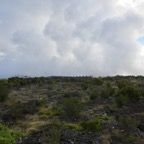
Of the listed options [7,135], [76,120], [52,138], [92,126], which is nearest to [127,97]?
[76,120]

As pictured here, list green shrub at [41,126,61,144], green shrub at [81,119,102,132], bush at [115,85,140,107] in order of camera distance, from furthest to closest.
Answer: bush at [115,85,140,107] → green shrub at [81,119,102,132] → green shrub at [41,126,61,144]

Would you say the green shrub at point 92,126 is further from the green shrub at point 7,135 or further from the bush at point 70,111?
the green shrub at point 7,135

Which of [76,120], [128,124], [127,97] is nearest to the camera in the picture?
[128,124]

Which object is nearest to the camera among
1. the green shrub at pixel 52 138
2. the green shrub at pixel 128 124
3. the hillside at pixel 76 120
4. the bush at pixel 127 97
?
the green shrub at pixel 52 138

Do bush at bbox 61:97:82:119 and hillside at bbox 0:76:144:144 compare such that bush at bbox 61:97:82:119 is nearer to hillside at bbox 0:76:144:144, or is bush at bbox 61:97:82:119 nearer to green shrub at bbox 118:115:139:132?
hillside at bbox 0:76:144:144

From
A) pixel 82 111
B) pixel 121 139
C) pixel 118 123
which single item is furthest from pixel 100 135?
pixel 82 111

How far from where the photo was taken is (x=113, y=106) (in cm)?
3206

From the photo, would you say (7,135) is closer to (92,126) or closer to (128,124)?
(92,126)

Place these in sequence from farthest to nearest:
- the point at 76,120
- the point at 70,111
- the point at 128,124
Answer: the point at 70,111 < the point at 76,120 < the point at 128,124

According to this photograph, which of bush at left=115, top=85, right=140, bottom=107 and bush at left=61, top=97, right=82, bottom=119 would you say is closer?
bush at left=61, top=97, right=82, bottom=119

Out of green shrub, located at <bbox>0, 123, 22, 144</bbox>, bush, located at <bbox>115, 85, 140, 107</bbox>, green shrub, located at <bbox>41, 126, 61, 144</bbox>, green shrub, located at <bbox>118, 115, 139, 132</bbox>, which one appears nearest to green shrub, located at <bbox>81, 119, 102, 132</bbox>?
green shrub, located at <bbox>118, 115, 139, 132</bbox>

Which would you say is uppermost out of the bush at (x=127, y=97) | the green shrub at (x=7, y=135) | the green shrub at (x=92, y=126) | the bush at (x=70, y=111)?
the bush at (x=127, y=97)

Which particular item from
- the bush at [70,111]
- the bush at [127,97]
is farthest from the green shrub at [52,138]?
the bush at [127,97]

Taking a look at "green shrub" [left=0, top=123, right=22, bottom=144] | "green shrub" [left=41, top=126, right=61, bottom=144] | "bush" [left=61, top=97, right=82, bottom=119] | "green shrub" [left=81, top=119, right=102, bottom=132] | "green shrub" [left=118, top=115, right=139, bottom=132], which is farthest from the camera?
"bush" [left=61, top=97, right=82, bottom=119]
